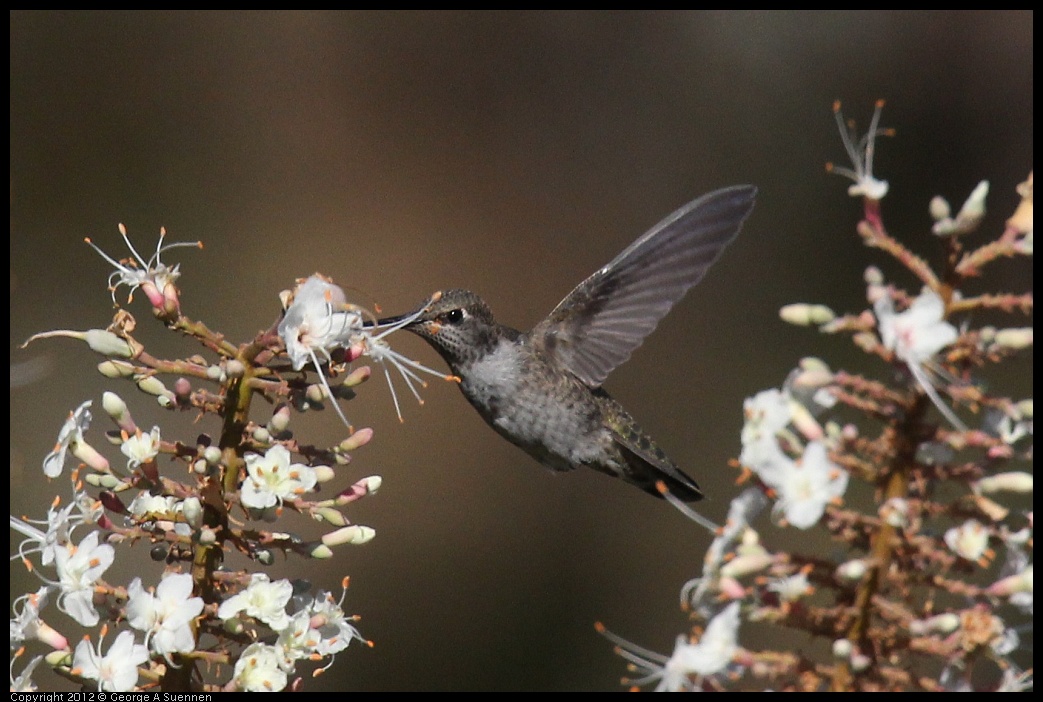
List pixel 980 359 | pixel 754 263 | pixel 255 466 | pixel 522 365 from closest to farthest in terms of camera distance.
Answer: pixel 255 466 → pixel 980 359 → pixel 522 365 → pixel 754 263

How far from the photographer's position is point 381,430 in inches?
263

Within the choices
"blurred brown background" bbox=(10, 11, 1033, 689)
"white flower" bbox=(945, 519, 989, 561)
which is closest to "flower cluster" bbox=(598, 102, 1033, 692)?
"white flower" bbox=(945, 519, 989, 561)

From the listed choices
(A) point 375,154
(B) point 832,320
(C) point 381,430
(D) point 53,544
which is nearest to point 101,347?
(D) point 53,544

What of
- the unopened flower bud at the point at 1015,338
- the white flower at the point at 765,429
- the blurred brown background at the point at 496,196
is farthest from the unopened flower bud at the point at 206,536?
the blurred brown background at the point at 496,196

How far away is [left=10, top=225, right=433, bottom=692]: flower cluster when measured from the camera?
1.64 m

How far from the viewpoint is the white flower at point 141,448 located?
169 cm

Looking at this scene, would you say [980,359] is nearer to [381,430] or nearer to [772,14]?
[381,430]

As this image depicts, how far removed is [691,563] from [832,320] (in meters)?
4.85

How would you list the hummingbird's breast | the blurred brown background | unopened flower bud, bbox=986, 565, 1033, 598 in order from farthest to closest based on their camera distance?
the blurred brown background, the hummingbird's breast, unopened flower bud, bbox=986, 565, 1033, 598

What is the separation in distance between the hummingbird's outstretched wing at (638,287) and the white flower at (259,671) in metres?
1.45

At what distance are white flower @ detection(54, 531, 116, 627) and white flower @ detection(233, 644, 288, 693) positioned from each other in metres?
0.24

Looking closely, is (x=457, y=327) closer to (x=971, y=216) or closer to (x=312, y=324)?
(x=312, y=324)

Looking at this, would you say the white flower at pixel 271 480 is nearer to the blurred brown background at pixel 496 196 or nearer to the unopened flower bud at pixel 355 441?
the unopened flower bud at pixel 355 441

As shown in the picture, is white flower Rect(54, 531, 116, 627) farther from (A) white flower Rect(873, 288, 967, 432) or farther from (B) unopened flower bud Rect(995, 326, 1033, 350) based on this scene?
(B) unopened flower bud Rect(995, 326, 1033, 350)
